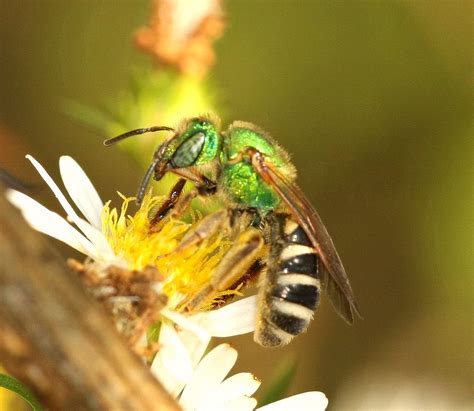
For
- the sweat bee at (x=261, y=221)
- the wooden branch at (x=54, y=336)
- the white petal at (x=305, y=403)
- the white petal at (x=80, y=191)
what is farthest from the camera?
the white petal at (x=80, y=191)

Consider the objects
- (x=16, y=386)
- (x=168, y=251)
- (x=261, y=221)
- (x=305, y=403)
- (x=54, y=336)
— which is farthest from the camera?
(x=261, y=221)

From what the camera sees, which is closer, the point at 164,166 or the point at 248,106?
the point at 164,166

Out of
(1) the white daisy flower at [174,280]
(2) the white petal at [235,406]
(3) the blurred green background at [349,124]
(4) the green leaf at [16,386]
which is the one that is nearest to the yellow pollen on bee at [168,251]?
(1) the white daisy flower at [174,280]

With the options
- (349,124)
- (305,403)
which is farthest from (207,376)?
(349,124)

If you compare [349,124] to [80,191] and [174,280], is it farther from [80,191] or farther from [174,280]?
[174,280]

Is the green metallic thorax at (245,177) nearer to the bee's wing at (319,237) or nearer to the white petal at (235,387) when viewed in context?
the bee's wing at (319,237)

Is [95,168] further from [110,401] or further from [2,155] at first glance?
[110,401]

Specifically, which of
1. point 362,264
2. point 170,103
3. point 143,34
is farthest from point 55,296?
point 362,264
